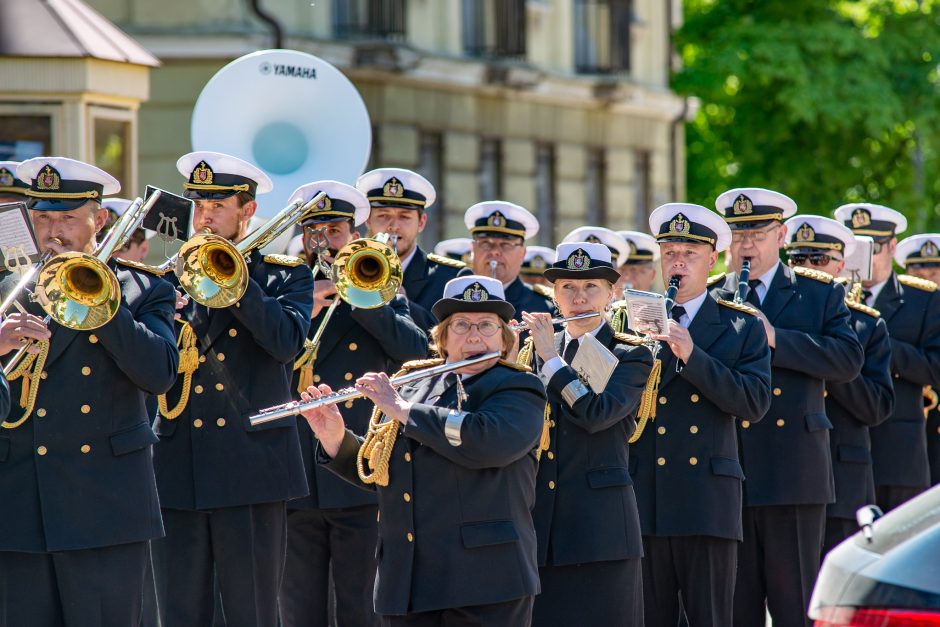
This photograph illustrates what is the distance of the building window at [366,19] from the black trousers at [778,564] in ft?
45.1

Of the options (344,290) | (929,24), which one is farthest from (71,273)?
(929,24)

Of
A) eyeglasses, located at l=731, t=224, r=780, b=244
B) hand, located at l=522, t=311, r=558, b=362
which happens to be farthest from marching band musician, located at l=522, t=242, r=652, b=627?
eyeglasses, located at l=731, t=224, r=780, b=244

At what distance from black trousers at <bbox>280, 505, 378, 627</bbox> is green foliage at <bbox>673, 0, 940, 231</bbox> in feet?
56.1

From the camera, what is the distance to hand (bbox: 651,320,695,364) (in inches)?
347

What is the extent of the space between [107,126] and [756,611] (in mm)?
6892

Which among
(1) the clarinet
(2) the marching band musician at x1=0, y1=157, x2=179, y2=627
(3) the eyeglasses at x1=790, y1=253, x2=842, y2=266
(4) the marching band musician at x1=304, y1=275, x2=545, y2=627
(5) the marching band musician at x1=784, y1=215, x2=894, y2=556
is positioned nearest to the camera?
(4) the marching band musician at x1=304, y1=275, x2=545, y2=627

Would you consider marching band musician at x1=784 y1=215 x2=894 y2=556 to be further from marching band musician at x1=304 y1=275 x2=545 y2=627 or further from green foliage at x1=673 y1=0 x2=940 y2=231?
green foliage at x1=673 y1=0 x2=940 y2=231

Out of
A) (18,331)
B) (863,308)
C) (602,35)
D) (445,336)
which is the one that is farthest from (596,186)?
(18,331)

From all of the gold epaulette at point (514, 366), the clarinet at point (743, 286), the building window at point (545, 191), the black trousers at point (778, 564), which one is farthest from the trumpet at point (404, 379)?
the building window at point (545, 191)

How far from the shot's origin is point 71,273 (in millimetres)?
7492

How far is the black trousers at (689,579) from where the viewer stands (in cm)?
902

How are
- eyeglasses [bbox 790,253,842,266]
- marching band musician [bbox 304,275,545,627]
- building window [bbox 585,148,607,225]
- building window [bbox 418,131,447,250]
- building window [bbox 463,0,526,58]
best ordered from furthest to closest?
building window [bbox 585,148,607,225], building window [bbox 463,0,526,58], building window [bbox 418,131,447,250], eyeglasses [bbox 790,253,842,266], marching band musician [bbox 304,275,545,627]

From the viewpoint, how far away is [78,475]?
7.69 metres

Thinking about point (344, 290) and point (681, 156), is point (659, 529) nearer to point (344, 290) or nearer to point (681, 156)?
point (344, 290)
